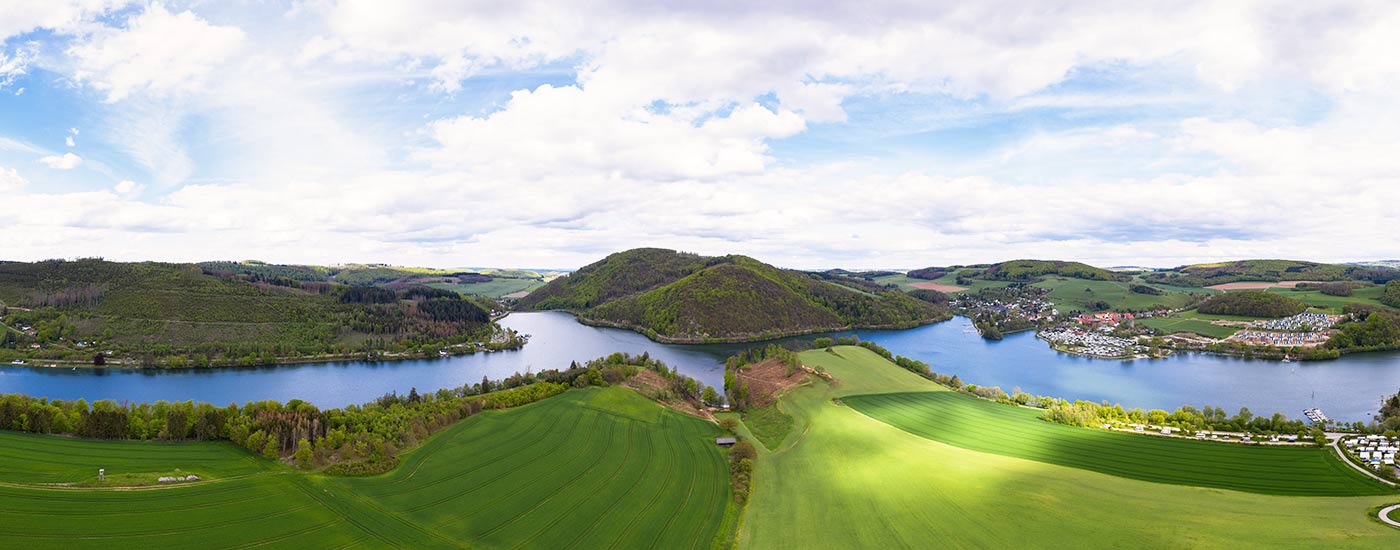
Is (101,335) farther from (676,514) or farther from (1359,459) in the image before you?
(1359,459)

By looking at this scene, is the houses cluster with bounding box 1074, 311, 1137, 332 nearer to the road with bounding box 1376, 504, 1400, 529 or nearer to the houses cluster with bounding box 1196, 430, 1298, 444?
the houses cluster with bounding box 1196, 430, 1298, 444

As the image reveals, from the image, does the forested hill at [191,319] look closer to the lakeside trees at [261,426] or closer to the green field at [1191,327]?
the lakeside trees at [261,426]

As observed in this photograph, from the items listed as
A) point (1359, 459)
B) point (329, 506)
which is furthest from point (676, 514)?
point (1359, 459)

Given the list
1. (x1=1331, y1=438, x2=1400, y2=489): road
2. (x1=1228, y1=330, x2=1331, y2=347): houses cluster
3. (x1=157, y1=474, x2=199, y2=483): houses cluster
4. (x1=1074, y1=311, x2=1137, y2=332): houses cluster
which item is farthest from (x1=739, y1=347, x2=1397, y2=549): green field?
(x1=1074, y1=311, x2=1137, y2=332): houses cluster

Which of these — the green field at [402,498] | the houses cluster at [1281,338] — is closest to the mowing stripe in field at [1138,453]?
the green field at [402,498]

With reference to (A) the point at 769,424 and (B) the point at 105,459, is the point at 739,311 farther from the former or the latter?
(B) the point at 105,459

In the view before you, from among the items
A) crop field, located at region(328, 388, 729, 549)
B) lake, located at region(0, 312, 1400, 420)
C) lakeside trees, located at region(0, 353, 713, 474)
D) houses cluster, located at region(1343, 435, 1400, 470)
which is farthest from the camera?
lake, located at region(0, 312, 1400, 420)
